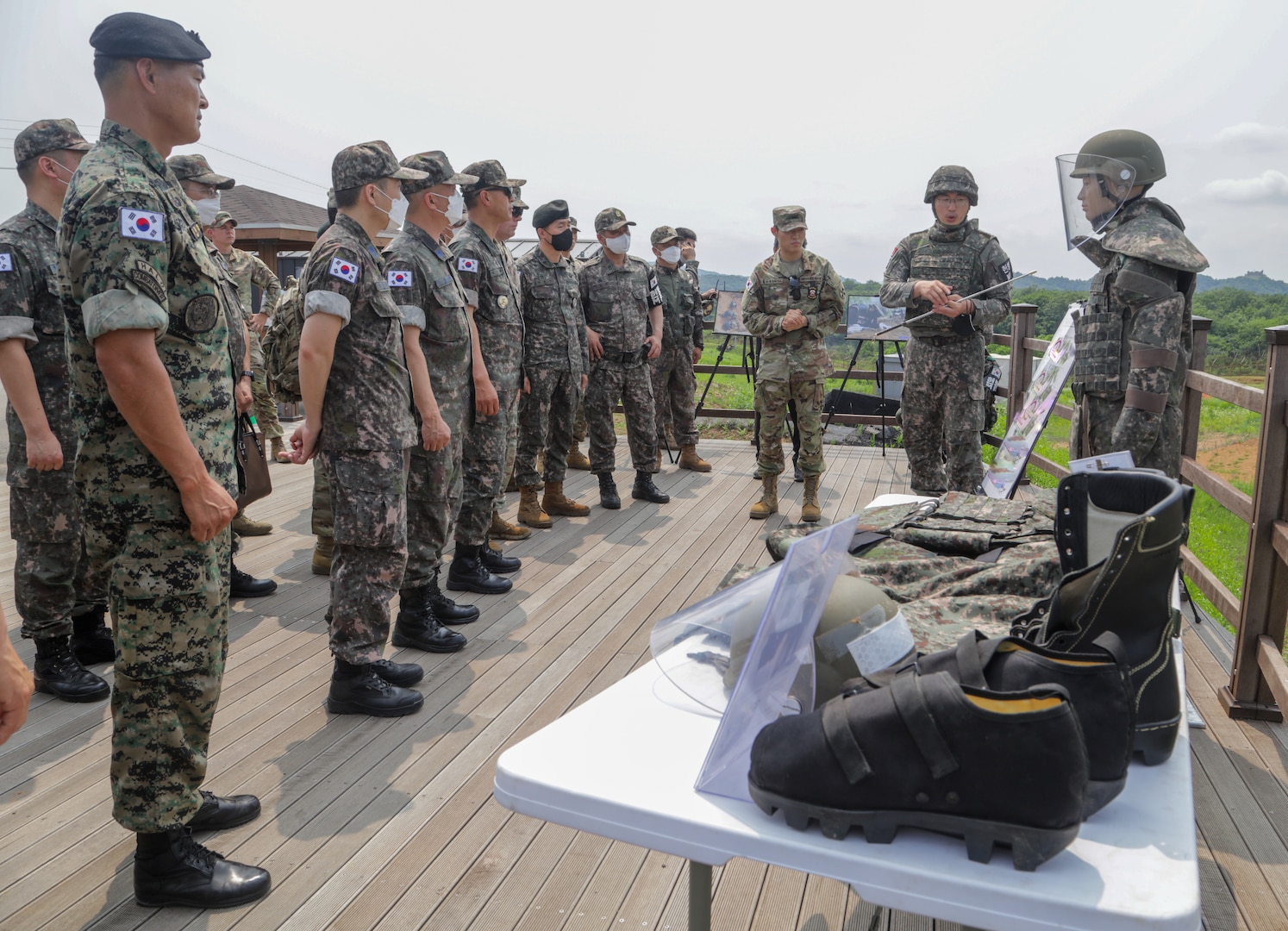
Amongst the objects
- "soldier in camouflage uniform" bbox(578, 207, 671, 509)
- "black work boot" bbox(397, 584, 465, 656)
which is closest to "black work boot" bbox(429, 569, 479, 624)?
"black work boot" bbox(397, 584, 465, 656)


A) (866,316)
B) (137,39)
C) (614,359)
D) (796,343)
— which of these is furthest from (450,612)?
(866,316)

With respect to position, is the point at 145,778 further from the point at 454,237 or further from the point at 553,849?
the point at 454,237

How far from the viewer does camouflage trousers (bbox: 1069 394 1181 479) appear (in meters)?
3.21

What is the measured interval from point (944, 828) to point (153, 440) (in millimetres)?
Answer: 1710

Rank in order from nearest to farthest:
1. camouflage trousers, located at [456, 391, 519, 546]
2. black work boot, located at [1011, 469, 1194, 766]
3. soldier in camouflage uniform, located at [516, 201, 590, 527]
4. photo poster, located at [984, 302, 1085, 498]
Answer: black work boot, located at [1011, 469, 1194, 766] < photo poster, located at [984, 302, 1085, 498] < camouflage trousers, located at [456, 391, 519, 546] < soldier in camouflage uniform, located at [516, 201, 590, 527]

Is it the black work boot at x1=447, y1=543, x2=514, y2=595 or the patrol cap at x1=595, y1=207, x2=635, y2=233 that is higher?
the patrol cap at x1=595, y1=207, x2=635, y2=233

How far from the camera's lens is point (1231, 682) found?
3166mm

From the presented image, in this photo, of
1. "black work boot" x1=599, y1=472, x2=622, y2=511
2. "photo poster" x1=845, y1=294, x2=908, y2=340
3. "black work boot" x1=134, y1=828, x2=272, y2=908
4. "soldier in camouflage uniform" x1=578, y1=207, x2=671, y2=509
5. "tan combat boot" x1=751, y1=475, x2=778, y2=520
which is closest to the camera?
"black work boot" x1=134, y1=828, x2=272, y2=908

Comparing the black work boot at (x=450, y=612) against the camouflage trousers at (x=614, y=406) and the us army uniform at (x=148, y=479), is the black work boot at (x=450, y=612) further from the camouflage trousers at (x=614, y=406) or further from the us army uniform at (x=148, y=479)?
the camouflage trousers at (x=614, y=406)

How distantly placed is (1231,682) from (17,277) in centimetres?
444

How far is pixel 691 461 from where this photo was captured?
7.73m

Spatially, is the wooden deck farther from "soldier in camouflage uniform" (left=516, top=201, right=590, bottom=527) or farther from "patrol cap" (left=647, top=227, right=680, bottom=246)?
"patrol cap" (left=647, top=227, right=680, bottom=246)

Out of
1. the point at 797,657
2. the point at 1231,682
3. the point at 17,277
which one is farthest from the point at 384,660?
the point at 1231,682

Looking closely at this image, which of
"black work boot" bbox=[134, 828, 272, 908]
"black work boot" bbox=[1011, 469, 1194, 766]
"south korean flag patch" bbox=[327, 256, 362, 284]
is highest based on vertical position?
"south korean flag patch" bbox=[327, 256, 362, 284]
